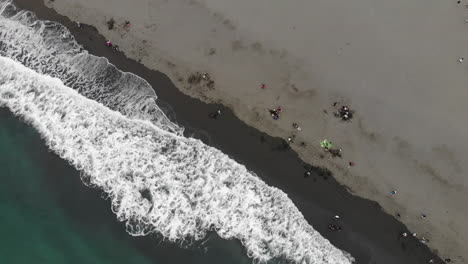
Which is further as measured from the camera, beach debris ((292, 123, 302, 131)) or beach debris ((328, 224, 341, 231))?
beach debris ((292, 123, 302, 131))

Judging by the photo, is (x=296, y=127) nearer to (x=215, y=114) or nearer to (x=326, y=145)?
(x=326, y=145)

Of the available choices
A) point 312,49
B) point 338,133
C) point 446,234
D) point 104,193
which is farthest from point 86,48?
point 446,234

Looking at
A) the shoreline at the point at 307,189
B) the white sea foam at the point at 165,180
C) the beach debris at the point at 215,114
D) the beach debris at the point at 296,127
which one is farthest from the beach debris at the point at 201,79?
the beach debris at the point at 296,127

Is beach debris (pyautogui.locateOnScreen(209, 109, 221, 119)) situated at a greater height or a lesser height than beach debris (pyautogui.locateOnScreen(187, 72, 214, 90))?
lesser

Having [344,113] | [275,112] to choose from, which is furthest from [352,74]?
[275,112]

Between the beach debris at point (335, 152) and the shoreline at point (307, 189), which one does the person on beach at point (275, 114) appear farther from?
the beach debris at point (335, 152)

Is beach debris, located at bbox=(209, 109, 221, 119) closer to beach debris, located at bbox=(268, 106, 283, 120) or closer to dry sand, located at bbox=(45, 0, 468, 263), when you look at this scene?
dry sand, located at bbox=(45, 0, 468, 263)

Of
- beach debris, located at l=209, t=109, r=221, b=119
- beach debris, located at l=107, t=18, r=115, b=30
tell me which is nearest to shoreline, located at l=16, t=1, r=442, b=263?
beach debris, located at l=209, t=109, r=221, b=119
